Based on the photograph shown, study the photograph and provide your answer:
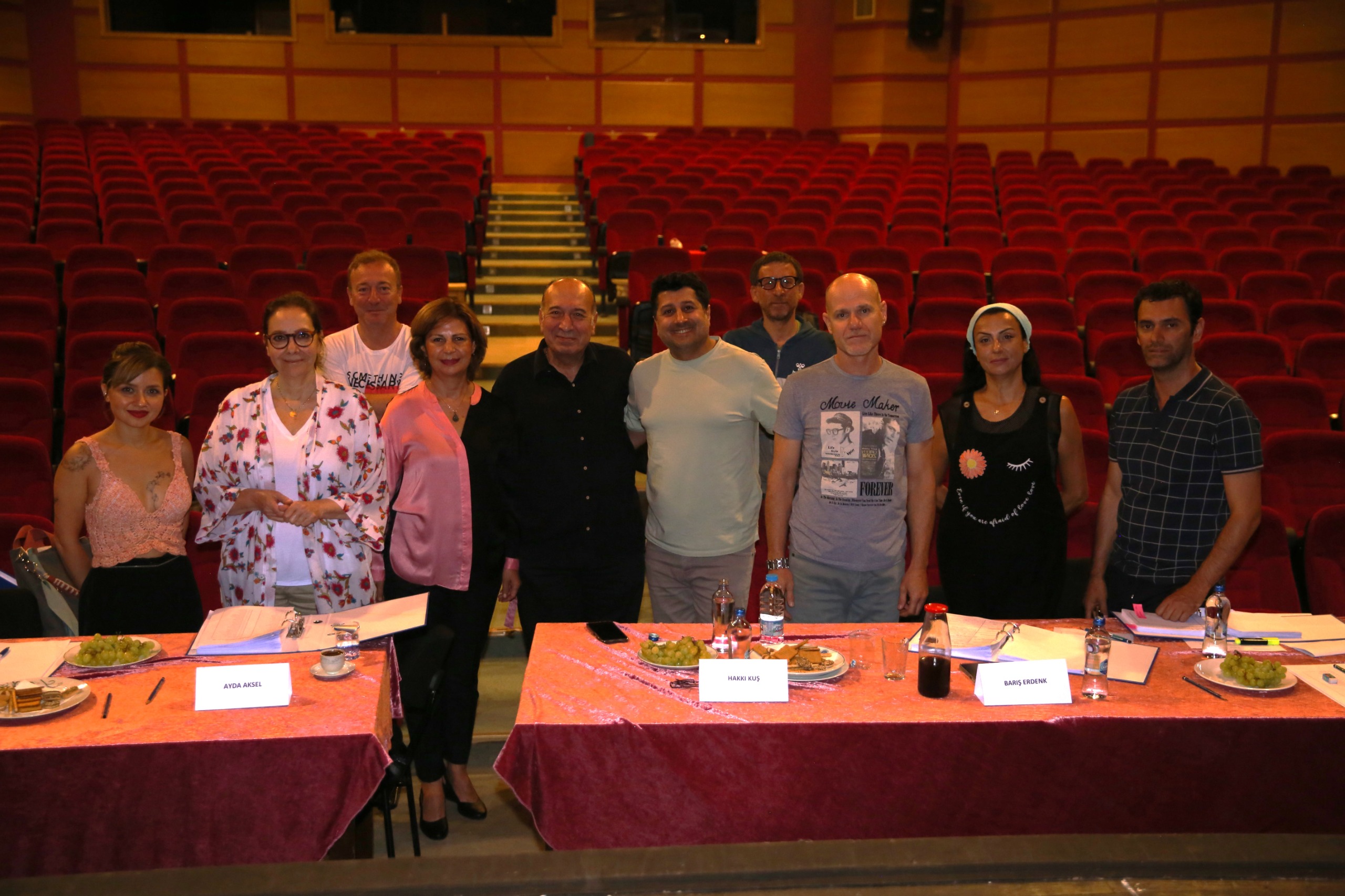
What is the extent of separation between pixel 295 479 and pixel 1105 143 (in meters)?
12.2

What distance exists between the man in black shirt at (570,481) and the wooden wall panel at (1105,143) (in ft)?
36.0

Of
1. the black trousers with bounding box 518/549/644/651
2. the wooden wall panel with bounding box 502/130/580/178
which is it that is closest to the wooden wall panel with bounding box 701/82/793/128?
the wooden wall panel with bounding box 502/130/580/178

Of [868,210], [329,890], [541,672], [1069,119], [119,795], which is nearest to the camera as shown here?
[329,890]

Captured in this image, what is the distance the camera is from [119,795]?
1.81 meters

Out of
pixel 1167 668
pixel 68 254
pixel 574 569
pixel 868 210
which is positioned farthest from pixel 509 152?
pixel 1167 668

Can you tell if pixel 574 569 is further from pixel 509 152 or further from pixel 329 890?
pixel 509 152

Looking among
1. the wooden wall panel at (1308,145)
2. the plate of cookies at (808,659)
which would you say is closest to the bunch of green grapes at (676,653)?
the plate of cookies at (808,659)

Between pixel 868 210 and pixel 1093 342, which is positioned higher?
pixel 868 210

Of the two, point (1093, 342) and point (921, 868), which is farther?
point (1093, 342)

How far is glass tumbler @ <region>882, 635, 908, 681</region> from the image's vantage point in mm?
2131

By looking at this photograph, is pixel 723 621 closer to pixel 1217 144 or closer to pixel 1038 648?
pixel 1038 648

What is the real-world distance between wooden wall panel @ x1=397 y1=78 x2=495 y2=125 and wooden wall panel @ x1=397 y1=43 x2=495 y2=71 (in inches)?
5.7

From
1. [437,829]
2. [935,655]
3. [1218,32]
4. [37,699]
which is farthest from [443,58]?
[935,655]

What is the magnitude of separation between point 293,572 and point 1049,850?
6.84ft
